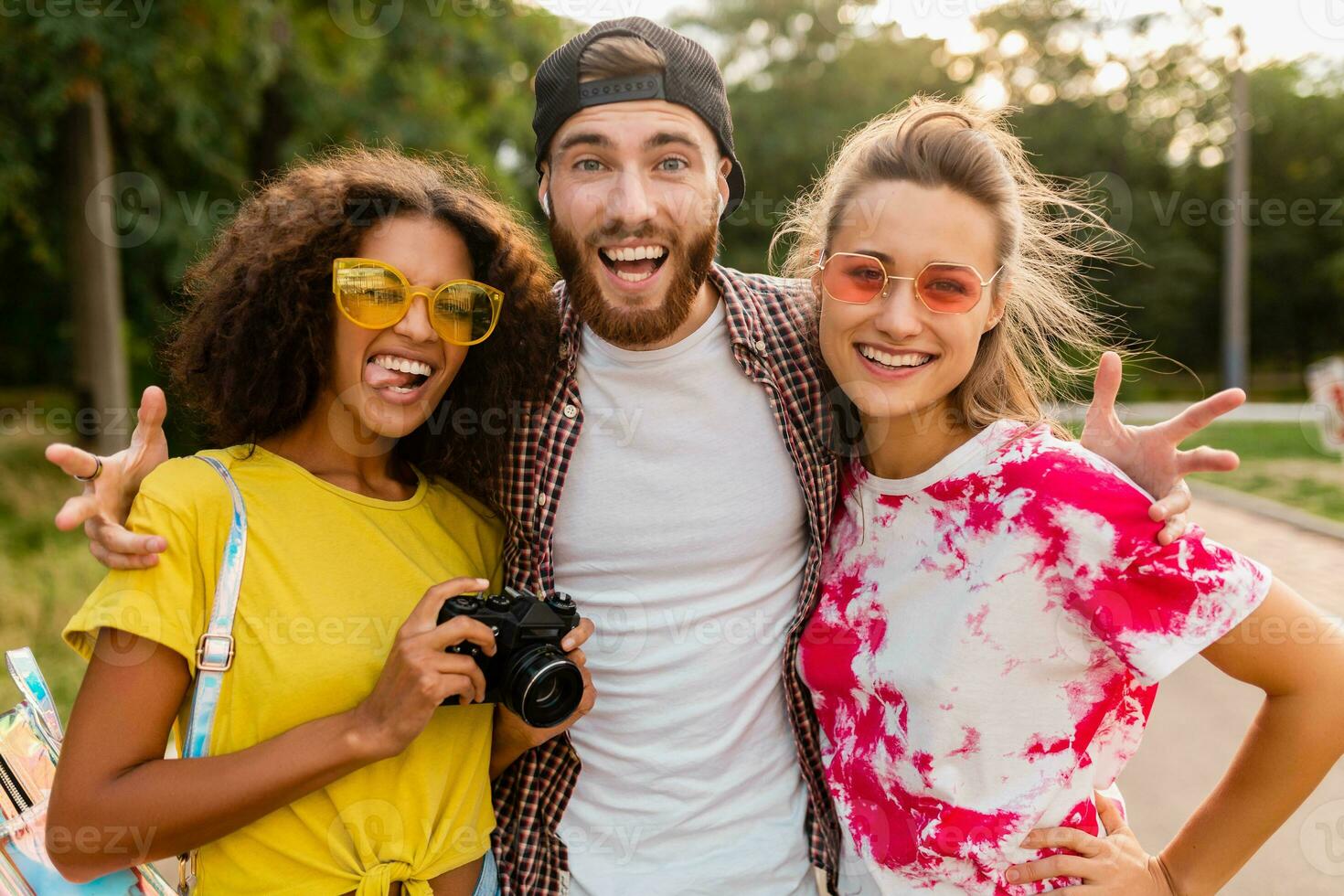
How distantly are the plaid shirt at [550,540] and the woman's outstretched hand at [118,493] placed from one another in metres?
0.74

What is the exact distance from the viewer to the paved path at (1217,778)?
3.65 m

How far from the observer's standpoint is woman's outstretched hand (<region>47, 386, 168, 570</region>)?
5.42 ft

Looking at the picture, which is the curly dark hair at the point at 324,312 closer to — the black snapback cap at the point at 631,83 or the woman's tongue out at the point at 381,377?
the woman's tongue out at the point at 381,377

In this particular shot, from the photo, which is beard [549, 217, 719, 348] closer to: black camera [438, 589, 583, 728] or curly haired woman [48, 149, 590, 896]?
curly haired woman [48, 149, 590, 896]

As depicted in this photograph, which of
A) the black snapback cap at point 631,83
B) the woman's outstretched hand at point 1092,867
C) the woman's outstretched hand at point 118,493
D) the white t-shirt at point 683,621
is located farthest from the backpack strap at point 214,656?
the woman's outstretched hand at point 1092,867

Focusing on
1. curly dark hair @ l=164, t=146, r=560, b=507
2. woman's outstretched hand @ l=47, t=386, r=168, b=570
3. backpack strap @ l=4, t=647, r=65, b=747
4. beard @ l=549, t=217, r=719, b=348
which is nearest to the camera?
woman's outstretched hand @ l=47, t=386, r=168, b=570

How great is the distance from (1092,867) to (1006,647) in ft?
1.48

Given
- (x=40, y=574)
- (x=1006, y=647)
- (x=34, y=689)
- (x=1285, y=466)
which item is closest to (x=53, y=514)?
(x=40, y=574)

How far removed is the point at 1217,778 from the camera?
14.6ft

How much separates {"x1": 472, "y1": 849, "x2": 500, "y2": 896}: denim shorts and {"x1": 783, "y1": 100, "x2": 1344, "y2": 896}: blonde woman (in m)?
0.77

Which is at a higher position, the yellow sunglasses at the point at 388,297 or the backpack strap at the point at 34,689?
the yellow sunglasses at the point at 388,297

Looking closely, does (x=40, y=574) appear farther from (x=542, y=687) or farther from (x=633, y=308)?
(x=542, y=687)

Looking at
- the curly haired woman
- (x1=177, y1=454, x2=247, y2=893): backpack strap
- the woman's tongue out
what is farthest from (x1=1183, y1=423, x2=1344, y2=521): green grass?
(x1=177, y1=454, x2=247, y2=893): backpack strap

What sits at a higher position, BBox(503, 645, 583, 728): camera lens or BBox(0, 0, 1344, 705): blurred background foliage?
BBox(0, 0, 1344, 705): blurred background foliage
